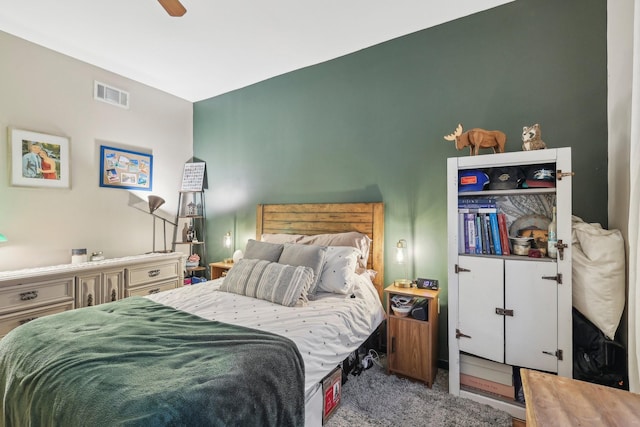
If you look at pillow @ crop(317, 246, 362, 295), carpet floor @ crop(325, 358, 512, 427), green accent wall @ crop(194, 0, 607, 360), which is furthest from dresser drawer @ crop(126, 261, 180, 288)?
carpet floor @ crop(325, 358, 512, 427)

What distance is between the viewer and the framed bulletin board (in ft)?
13.1

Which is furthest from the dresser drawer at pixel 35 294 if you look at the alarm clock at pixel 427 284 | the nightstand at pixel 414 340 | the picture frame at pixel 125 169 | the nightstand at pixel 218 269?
the alarm clock at pixel 427 284

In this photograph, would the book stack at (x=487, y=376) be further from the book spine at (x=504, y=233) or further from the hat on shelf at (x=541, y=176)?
the hat on shelf at (x=541, y=176)

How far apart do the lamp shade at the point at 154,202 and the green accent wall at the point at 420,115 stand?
0.82 metres

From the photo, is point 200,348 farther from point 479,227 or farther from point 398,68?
point 398,68

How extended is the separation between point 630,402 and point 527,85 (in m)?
2.10

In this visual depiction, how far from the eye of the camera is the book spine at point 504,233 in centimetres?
201

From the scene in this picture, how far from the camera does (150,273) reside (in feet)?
10.5

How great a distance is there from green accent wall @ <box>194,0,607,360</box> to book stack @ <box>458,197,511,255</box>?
0.33 meters

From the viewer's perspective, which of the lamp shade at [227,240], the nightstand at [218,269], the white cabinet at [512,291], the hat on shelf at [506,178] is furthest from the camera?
the lamp shade at [227,240]

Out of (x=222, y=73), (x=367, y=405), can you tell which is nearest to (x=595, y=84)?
(x=367, y=405)

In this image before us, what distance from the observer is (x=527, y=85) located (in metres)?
2.21

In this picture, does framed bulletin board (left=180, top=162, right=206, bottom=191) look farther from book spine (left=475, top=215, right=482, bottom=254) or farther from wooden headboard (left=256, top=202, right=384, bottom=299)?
book spine (left=475, top=215, right=482, bottom=254)

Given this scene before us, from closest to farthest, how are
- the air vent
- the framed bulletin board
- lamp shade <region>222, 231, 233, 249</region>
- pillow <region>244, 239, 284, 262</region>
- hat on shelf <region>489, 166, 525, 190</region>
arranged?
hat on shelf <region>489, 166, 525, 190</region>
pillow <region>244, 239, 284, 262</region>
the air vent
lamp shade <region>222, 231, 233, 249</region>
the framed bulletin board
